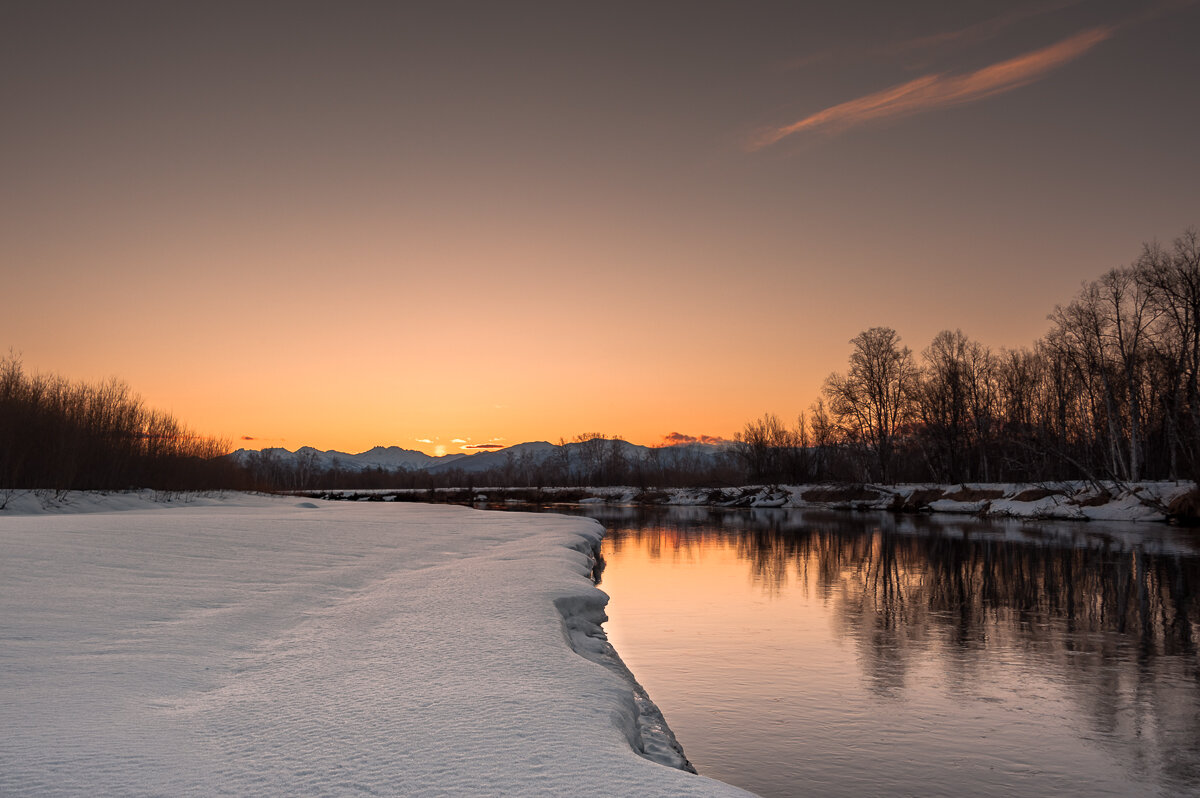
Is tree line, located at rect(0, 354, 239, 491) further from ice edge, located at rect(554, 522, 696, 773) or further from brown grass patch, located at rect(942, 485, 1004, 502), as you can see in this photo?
brown grass patch, located at rect(942, 485, 1004, 502)

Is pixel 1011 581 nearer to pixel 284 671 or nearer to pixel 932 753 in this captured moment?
pixel 932 753

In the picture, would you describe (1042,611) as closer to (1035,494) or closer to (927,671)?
(927,671)

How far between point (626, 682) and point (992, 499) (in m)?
38.7

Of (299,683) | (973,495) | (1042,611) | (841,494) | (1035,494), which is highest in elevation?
(299,683)

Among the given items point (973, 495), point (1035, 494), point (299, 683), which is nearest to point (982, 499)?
point (973, 495)

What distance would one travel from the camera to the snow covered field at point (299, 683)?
9.95ft

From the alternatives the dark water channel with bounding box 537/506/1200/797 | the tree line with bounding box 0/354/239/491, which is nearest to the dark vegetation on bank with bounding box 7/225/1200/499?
the tree line with bounding box 0/354/239/491

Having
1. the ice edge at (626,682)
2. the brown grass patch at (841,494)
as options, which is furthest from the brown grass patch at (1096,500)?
→ the ice edge at (626,682)

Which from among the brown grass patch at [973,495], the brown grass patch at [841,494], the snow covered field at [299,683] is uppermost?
the snow covered field at [299,683]

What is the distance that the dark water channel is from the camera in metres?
4.77

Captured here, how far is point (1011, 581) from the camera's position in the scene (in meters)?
13.6

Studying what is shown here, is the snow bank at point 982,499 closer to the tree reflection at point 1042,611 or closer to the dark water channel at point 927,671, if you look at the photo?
the tree reflection at point 1042,611

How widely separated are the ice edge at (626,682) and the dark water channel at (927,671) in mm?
395

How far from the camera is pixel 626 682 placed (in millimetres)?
5285
